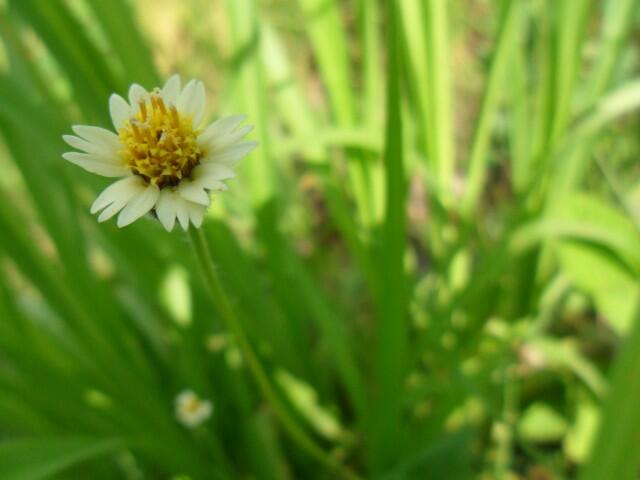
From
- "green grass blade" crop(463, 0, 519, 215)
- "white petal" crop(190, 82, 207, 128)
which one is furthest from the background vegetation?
"white petal" crop(190, 82, 207, 128)

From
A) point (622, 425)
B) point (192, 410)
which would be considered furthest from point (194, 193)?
point (192, 410)

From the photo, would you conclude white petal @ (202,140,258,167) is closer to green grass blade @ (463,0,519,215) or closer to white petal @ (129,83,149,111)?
white petal @ (129,83,149,111)

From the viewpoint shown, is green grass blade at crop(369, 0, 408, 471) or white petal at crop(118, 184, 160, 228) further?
green grass blade at crop(369, 0, 408, 471)

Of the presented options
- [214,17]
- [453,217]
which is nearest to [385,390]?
[453,217]

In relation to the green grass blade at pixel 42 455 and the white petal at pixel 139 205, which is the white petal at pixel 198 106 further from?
the green grass blade at pixel 42 455

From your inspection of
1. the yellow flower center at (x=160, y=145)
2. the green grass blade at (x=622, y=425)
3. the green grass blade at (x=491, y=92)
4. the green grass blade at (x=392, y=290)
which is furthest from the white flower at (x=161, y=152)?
the green grass blade at (x=491, y=92)

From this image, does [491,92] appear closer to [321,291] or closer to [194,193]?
[321,291]

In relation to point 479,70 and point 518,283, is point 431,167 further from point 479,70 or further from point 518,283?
point 479,70
